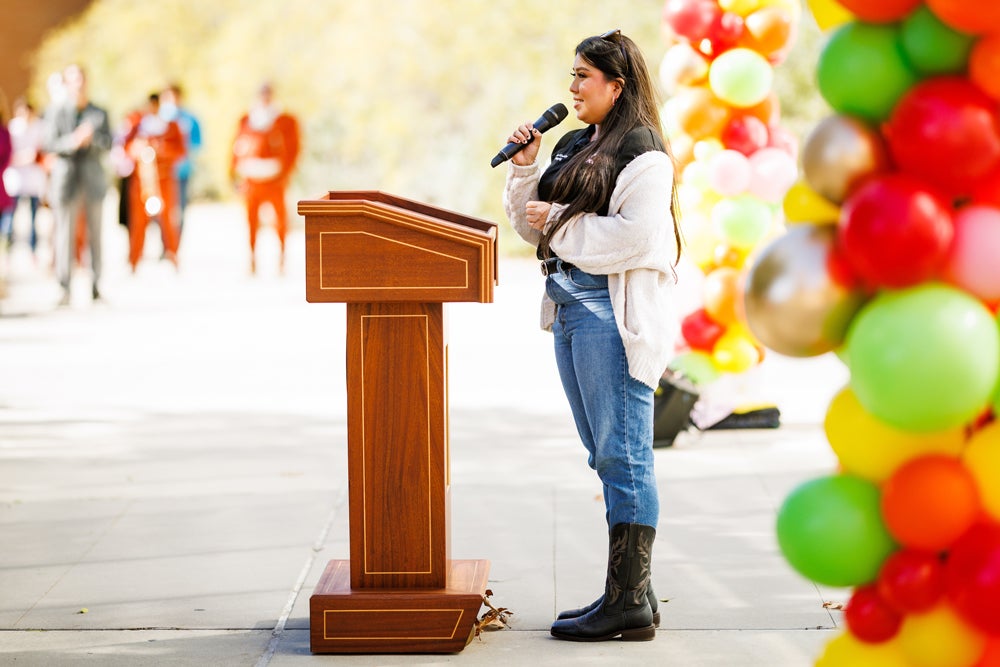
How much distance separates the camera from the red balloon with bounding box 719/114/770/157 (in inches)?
308

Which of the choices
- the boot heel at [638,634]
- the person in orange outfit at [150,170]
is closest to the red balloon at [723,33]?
the boot heel at [638,634]


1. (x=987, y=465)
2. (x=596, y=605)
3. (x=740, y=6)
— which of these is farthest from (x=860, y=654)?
(x=740, y=6)

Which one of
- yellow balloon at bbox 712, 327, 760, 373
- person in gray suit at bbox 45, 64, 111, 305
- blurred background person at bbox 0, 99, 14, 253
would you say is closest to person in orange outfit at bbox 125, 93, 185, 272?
blurred background person at bbox 0, 99, 14, 253

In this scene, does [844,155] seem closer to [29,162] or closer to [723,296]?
[723,296]

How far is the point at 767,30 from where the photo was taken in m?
7.74

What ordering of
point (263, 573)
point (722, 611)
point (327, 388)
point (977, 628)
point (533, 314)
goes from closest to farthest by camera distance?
point (977, 628)
point (722, 611)
point (263, 573)
point (327, 388)
point (533, 314)

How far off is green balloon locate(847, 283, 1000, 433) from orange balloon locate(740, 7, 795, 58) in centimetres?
552

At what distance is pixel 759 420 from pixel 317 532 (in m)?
3.11

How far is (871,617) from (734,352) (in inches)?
205

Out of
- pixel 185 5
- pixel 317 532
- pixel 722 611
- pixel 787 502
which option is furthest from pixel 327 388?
pixel 185 5

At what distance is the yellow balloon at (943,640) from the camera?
2.52 metres

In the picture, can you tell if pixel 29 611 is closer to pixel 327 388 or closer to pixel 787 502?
pixel 787 502

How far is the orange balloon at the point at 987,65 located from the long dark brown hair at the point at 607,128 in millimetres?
1875

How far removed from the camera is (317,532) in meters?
5.94
